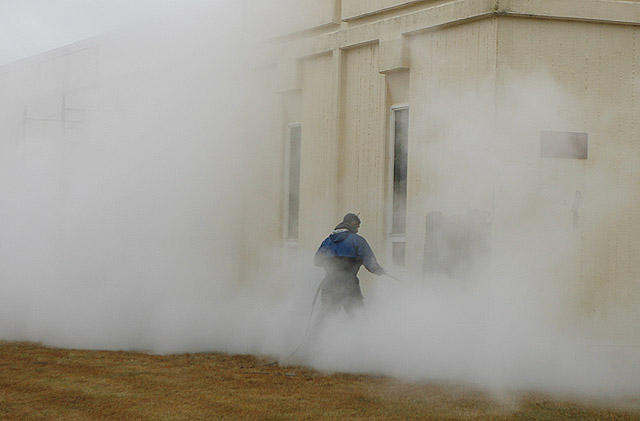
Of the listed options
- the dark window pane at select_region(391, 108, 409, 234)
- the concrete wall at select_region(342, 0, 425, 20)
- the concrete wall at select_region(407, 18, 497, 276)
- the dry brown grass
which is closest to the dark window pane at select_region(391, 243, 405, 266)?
the dark window pane at select_region(391, 108, 409, 234)

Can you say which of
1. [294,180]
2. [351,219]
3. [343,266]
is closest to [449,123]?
[351,219]

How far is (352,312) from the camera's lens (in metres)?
11.1

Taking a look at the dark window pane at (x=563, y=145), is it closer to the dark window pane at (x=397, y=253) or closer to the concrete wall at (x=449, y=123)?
the concrete wall at (x=449, y=123)

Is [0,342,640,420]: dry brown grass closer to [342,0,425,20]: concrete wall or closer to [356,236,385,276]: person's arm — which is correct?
[356,236,385,276]: person's arm

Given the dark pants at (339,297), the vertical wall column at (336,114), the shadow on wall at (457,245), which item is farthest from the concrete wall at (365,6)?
the dark pants at (339,297)

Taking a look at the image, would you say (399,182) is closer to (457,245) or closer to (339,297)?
(457,245)

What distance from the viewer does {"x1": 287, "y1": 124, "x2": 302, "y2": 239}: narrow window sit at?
14594 mm

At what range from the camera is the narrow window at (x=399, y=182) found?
12.6m

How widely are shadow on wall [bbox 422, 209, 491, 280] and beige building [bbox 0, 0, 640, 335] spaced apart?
2 centimetres

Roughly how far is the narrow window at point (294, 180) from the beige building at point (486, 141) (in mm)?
581

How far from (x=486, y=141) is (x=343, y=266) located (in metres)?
2.04

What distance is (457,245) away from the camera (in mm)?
11562

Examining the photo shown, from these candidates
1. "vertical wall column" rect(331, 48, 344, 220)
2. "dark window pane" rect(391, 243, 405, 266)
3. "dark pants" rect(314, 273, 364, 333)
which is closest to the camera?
"dark pants" rect(314, 273, 364, 333)

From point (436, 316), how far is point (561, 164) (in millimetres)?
2126
